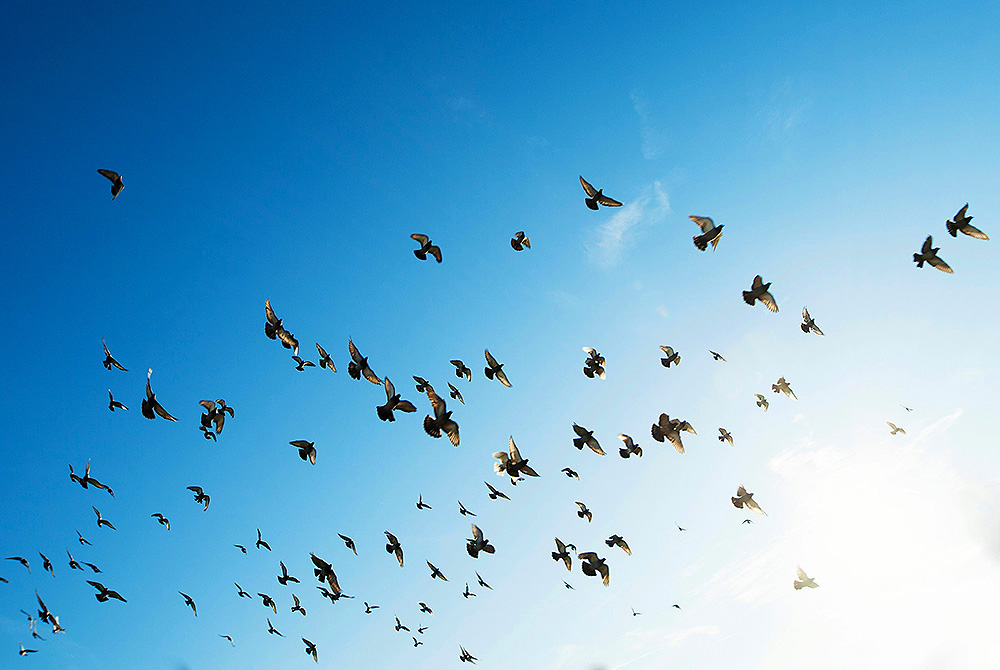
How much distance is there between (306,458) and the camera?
21.3 meters

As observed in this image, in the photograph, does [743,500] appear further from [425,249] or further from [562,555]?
[425,249]

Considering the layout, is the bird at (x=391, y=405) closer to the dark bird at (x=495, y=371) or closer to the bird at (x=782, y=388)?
the dark bird at (x=495, y=371)

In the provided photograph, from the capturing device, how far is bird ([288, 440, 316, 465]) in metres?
21.1

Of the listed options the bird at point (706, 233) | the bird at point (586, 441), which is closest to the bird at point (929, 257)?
the bird at point (706, 233)

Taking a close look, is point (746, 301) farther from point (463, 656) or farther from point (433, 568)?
point (463, 656)

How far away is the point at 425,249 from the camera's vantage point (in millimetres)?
21812

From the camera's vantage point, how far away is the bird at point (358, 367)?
795 inches

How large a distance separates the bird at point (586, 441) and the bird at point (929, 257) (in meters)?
18.0

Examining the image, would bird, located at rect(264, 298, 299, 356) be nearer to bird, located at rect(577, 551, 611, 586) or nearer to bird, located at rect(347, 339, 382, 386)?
bird, located at rect(347, 339, 382, 386)

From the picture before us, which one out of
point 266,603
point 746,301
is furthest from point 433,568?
point 746,301

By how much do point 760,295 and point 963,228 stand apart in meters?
10.1

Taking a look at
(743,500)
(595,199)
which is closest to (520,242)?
(595,199)

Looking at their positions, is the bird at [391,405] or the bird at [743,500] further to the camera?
the bird at [743,500]

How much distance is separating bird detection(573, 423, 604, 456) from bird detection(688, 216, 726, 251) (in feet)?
30.7
